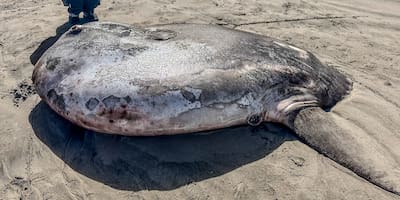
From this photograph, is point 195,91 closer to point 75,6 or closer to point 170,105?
point 170,105

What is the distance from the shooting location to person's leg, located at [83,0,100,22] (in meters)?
5.87

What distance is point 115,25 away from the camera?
4.41m

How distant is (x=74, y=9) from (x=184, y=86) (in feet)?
9.71

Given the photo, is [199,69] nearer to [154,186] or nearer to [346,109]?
[154,186]

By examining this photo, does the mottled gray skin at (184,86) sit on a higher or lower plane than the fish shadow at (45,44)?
higher

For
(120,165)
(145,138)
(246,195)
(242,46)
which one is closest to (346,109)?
(242,46)

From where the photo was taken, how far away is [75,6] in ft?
19.0

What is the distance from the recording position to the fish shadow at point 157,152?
138 inches

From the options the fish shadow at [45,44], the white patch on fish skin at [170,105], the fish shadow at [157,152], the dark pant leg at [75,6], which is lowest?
the fish shadow at [157,152]

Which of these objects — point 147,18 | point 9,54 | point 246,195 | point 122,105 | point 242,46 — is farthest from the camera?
point 147,18

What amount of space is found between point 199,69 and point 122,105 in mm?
775

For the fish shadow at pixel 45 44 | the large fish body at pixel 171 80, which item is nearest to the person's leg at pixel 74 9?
the fish shadow at pixel 45 44

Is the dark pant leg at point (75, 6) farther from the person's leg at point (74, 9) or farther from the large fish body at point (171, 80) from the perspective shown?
the large fish body at point (171, 80)

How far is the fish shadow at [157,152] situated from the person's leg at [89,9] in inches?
93.7
